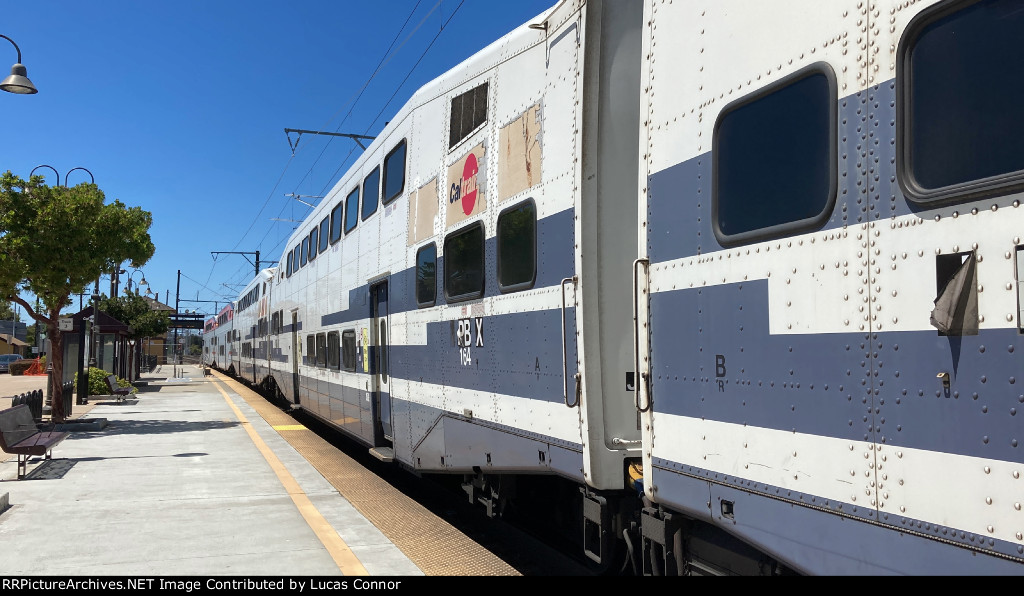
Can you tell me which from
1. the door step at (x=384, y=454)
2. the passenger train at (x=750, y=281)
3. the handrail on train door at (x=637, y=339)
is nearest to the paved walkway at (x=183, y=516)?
the door step at (x=384, y=454)

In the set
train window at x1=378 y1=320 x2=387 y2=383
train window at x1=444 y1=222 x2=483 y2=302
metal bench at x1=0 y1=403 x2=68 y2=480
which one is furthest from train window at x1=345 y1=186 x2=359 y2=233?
metal bench at x1=0 y1=403 x2=68 y2=480

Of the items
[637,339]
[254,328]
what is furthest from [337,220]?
[254,328]

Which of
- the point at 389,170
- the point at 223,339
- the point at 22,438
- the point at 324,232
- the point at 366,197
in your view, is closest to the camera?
the point at 389,170

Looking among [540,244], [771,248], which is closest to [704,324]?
[771,248]

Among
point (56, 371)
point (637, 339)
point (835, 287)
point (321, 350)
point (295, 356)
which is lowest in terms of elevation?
point (56, 371)

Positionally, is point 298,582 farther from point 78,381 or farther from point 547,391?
point 78,381

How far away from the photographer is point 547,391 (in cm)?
509

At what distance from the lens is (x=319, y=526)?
736cm

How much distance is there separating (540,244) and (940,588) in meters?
3.20

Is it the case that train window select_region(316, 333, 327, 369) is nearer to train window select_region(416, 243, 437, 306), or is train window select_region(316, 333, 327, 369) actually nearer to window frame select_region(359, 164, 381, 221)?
window frame select_region(359, 164, 381, 221)

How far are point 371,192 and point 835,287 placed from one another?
7755 millimetres

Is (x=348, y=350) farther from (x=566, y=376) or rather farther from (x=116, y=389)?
(x=116, y=389)

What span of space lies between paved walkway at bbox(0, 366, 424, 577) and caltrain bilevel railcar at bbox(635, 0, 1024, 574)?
10.7ft

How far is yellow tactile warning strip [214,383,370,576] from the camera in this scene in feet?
19.8
